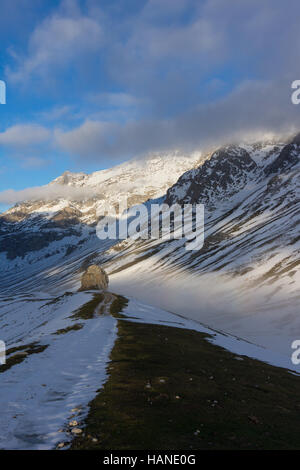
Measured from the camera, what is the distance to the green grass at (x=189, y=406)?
10180 millimetres

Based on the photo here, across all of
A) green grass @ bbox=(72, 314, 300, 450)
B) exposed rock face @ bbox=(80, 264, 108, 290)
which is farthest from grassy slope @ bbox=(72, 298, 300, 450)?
exposed rock face @ bbox=(80, 264, 108, 290)

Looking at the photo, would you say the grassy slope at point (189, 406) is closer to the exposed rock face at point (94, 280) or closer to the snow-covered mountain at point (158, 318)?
the snow-covered mountain at point (158, 318)

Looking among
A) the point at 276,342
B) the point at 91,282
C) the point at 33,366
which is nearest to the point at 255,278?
the point at 276,342

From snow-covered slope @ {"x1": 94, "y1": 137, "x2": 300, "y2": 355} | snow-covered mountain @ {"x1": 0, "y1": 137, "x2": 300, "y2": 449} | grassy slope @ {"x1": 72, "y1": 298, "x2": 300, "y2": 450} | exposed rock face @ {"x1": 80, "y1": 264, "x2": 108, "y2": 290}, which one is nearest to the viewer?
grassy slope @ {"x1": 72, "y1": 298, "x2": 300, "y2": 450}

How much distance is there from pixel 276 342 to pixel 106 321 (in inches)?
1458

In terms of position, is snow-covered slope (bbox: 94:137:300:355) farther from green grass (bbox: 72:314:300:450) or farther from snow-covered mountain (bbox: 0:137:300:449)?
green grass (bbox: 72:314:300:450)

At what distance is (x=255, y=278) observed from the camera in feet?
367

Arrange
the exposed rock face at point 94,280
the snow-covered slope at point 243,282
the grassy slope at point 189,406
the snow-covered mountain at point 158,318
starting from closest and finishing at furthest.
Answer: the grassy slope at point 189,406, the snow-covered mountain at point 158,318, the snow-covered slope at point 243,282, the exposed rock face at point 94,280

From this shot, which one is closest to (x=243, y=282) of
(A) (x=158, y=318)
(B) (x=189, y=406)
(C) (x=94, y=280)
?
(C) (x=94, y=280)

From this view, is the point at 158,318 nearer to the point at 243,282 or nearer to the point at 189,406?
the point at 189,406

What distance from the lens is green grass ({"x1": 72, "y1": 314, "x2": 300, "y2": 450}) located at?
10.2m

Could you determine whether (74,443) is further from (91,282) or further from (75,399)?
(91,282)

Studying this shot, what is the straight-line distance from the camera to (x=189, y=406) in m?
13.4

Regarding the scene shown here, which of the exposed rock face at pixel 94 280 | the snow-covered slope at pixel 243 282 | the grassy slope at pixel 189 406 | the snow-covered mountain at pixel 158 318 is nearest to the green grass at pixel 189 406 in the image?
the grassy slope at pixel 189 406
